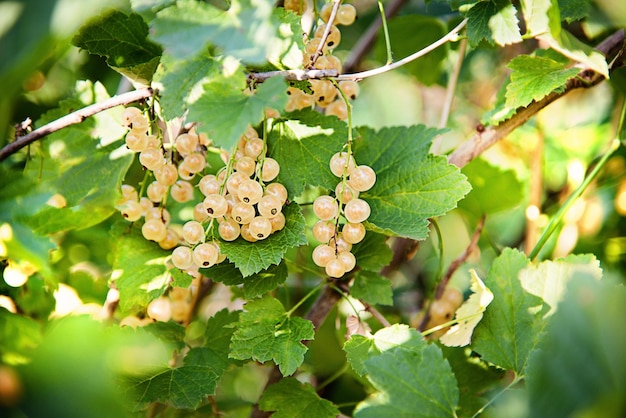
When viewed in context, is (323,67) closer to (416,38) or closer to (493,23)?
(493,23)

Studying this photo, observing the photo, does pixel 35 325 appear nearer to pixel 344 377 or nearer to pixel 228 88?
pixel 228 88

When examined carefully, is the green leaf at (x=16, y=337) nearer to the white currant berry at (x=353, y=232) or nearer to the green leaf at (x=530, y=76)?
the white currant berry at (x=353, y=232)

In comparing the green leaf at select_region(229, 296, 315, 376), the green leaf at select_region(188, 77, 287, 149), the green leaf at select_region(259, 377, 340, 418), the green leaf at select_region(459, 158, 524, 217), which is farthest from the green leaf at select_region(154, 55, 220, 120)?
the green leaf at select_region(459, 158, 524, 217)

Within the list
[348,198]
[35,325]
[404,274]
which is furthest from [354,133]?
[404,274]

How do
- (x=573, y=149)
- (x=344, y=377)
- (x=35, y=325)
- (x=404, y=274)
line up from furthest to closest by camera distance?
1. (x=404, y=274)
2. (x=573, y=149)
3. (x=344, y=377)
4. (x=35, y=325)

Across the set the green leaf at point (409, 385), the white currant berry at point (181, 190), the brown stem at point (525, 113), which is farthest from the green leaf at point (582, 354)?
the white currant berry at point (181, 190)

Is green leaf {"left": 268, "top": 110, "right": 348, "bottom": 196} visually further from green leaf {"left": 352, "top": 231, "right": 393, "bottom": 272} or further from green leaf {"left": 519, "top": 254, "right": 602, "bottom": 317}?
green leaf {"left": 519, "top": 254, "right": 602, "bottom": 317}

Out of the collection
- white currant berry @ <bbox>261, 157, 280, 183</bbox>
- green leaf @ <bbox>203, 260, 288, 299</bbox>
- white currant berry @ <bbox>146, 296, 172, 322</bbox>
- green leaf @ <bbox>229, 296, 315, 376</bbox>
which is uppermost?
white currant berry @ <bbox>261, 157, 280, 183</bbox>

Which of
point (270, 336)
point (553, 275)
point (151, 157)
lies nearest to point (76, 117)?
point (151, 157)
